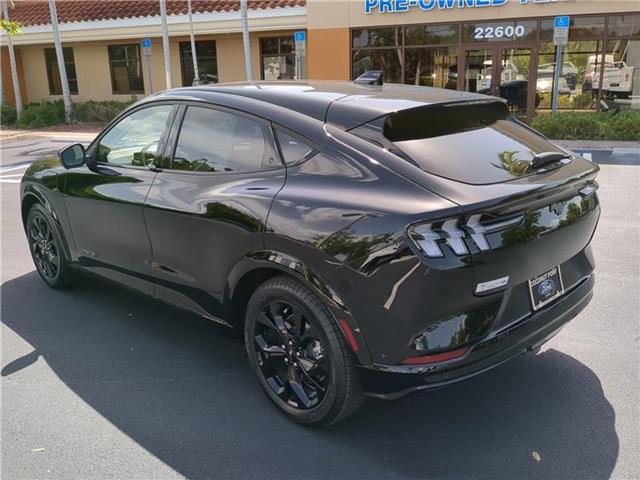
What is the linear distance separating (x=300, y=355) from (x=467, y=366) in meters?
0.85

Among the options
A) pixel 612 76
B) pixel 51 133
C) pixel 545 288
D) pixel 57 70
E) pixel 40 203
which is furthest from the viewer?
pixel 57 70

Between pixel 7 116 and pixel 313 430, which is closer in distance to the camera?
pixel 313 430

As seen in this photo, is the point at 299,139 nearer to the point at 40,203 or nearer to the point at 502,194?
the point at 502,194

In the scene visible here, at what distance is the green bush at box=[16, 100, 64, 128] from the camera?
67.1ft

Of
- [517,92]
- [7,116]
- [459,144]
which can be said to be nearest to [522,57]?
[517,92]

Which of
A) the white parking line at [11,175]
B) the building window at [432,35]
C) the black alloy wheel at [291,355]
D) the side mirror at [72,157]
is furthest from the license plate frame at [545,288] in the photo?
the building window at [432,35]

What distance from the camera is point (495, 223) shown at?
2598mm

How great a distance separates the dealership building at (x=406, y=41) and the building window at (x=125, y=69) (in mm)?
75

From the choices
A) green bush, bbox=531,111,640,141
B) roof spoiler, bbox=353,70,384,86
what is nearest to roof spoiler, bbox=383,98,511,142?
roof spoiler, bbox=353,70,384,86

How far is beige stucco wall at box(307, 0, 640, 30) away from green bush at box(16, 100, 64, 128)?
9.82 metres

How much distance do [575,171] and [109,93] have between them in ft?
73.7

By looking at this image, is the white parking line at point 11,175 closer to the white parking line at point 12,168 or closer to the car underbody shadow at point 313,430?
A: the white parking line at point 12,168

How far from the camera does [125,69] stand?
74.0 ft

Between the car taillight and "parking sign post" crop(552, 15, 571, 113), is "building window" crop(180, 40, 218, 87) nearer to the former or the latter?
"parking sign post" crop(552, 15, 571, 113)
